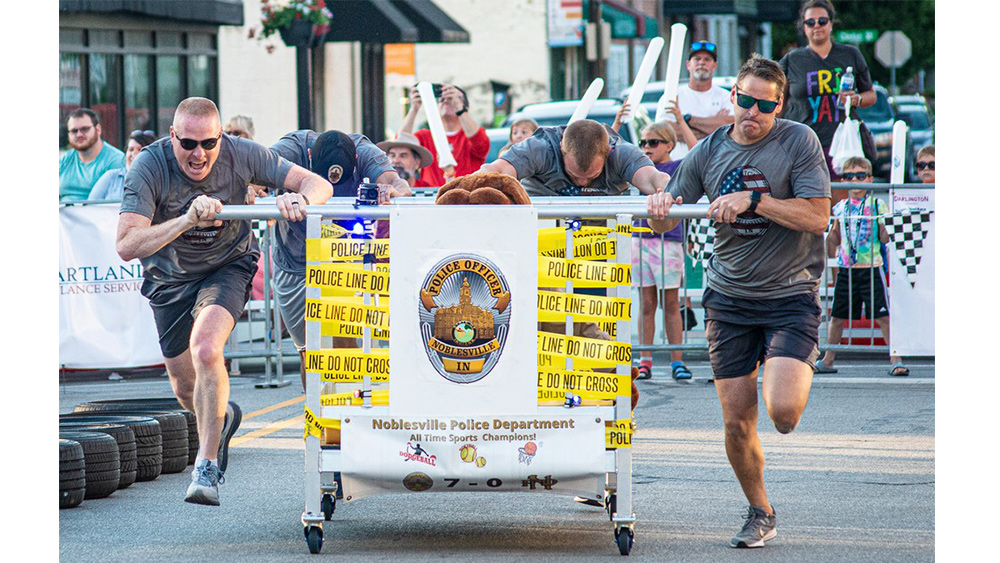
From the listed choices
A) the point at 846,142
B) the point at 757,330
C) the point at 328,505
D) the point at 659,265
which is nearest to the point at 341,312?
the point at 328,505

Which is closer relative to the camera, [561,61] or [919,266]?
[919,266]

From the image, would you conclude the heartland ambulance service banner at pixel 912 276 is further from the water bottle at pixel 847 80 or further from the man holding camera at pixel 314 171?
the man holding camera at pixel 314 171

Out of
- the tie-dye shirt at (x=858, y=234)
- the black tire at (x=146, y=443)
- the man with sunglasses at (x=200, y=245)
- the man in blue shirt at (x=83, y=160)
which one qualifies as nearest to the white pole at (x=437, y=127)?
the man in blue shirt at (x=83, y=160)

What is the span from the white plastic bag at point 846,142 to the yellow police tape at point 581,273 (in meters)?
6.53

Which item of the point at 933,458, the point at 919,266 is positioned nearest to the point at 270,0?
the point at 919,266

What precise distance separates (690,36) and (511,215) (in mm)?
41265

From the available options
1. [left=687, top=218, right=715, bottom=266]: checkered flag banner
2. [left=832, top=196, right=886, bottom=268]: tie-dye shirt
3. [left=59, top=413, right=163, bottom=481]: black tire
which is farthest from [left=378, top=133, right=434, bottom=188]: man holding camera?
[left=59, top=413, right=163, bottom=481]: black tire

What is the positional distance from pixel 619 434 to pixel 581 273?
2.32ft

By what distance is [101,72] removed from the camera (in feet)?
77.7

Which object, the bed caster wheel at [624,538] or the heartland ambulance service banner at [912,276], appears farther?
the heartland ambulance service banner at [912,276]

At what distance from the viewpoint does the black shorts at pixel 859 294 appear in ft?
41.5

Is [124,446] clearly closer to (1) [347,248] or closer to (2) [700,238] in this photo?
(1) [347,248]

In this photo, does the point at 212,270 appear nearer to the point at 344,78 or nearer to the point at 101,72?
the point at 101,72

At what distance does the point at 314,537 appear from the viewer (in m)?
6.51
